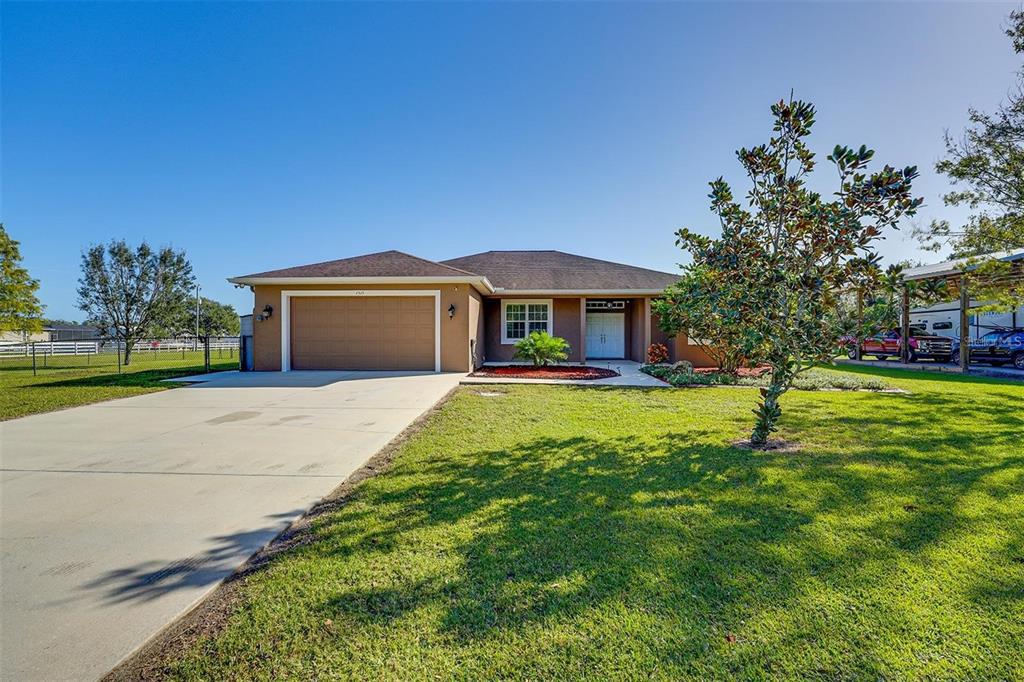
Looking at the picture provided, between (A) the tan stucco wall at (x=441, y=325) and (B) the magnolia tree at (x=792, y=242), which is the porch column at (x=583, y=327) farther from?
(B) the magnolia tree at (x=792, y=242)

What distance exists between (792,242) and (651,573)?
164 inches

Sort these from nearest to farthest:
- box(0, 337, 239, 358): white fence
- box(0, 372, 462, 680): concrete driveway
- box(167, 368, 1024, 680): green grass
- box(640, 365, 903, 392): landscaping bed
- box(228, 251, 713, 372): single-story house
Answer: box(167, 368, 1024, 680): green grass
box(0, 372, 462, 680): concrete driveway
box(640, 365, 903, 392): landscaping bed
box(228, 251, 713, 372): single-story house
box(0, 337, 239, 358): white fence

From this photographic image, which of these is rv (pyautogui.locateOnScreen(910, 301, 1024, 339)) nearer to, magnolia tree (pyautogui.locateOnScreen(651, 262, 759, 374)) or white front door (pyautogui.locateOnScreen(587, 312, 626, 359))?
white front door (pyautogui.locateOnScreen(587, 312, 626, 359))

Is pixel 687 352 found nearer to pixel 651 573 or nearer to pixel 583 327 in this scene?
pixel 583 327

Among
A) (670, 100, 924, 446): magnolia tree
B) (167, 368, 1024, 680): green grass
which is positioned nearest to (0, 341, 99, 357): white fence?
(167, 368, 1024, 680): green grass

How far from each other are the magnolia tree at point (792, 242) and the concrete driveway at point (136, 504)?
15.1 ft

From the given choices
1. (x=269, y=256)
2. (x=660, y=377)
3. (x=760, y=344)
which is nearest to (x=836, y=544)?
(x=760, y=344)

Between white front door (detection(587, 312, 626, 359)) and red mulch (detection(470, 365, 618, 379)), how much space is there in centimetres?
405

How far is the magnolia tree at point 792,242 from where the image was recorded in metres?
4.21

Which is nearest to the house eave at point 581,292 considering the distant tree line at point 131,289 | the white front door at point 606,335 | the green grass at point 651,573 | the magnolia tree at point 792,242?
the white front door at point 606,335

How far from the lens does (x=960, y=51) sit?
29.2 ft

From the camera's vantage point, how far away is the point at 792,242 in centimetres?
467

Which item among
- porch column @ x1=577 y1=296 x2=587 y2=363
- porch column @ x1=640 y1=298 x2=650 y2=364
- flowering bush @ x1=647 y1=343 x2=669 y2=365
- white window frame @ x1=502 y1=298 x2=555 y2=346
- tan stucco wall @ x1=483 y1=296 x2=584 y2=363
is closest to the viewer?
flowering bush @ x1=647 y1=343 x2=669 y2=365

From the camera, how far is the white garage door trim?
1227cm
